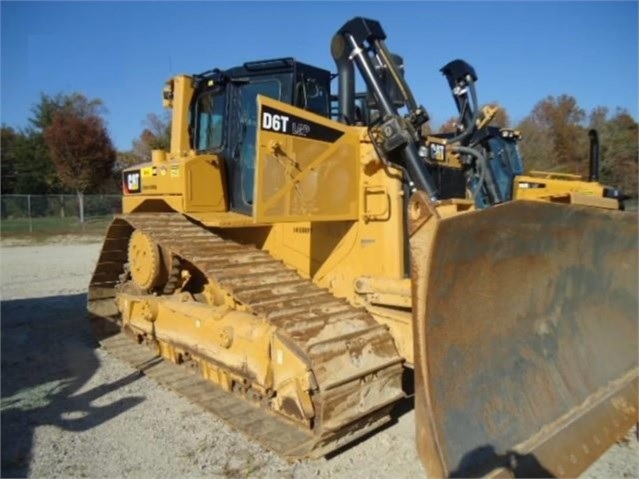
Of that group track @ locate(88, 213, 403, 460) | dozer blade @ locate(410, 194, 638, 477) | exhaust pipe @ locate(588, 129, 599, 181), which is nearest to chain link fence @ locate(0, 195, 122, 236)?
exhaust pipe @ locate(588, 129, 599, 181)

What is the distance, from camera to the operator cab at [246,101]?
4.80m

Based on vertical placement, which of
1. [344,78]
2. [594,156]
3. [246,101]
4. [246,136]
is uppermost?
[344,78]

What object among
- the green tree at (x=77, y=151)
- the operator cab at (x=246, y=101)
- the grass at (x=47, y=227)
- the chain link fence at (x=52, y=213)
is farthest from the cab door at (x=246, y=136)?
the green tree at (x=77, y=151)

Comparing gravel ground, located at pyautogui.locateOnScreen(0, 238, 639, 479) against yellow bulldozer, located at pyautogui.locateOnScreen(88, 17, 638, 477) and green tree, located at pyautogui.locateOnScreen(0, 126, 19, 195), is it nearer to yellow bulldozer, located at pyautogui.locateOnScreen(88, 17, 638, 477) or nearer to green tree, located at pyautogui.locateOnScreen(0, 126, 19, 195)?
yellow bulldozer, located at pyautogui.locateOnScreen(88, 17, 638, 477)

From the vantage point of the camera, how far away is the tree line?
28.9 metres

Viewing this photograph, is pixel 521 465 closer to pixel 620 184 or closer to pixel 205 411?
pixel 205 411

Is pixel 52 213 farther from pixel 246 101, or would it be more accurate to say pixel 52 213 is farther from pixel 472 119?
pixel 472 119

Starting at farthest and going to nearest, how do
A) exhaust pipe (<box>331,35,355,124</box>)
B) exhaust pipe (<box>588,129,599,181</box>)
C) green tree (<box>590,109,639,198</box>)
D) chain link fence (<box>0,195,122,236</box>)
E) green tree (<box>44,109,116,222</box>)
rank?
green tree (<box>590,109,639,198</box>) → green tree (<box>44,109,116,222</box>) → chain link fence (<box>0,195,122,236</box>) → exhaust pipe (<box>588,129,599,181</box>) → exhaust pipe (<box>331,35,355,124</box>)

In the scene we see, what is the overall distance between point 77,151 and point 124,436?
93.2 ft

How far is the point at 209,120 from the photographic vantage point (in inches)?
212

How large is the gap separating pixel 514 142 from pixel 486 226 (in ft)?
19.6

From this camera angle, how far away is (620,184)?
3175 cm

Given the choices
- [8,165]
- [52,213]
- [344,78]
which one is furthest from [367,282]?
[8,165]

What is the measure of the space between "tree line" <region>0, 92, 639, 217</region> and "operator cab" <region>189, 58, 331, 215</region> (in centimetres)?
2052
